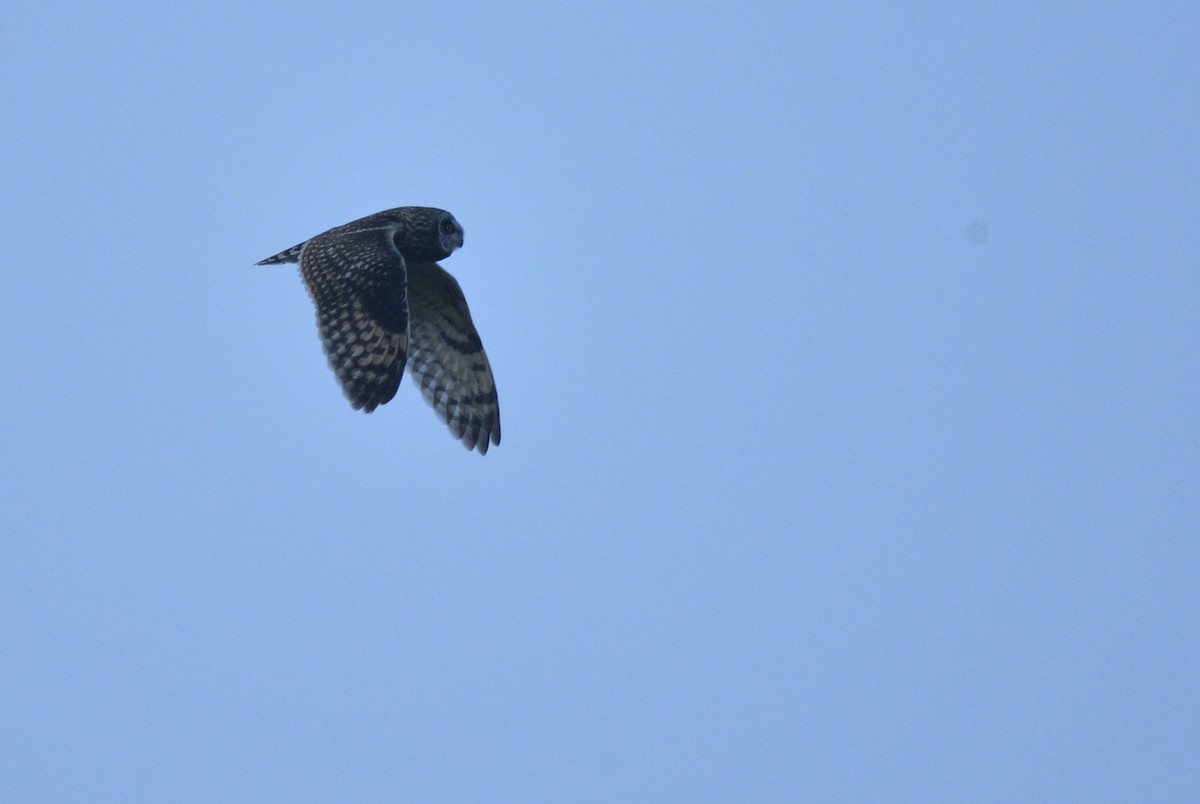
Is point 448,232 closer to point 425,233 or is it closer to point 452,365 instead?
point 425,233

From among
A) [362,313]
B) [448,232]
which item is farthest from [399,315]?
[448,232]

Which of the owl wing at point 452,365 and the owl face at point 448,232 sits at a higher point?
the owl face at point 448,232

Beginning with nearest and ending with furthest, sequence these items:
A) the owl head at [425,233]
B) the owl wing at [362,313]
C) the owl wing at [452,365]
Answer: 1. the owl wing at [362,313]
2. the owl head at [425,233]
3. the owl wing at [452,365]

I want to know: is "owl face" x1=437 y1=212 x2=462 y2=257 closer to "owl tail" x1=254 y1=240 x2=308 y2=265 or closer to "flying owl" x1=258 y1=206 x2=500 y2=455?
"flying owl" x1=258 y1=206 x2=500 y2=455

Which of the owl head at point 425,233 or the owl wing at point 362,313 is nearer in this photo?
the owl wing at point 362,313

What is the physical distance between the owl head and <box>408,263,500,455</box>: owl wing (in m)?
0.46

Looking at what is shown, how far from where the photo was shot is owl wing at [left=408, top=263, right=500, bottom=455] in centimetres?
1544

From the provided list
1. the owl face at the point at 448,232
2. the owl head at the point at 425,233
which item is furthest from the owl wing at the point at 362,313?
the owl face at the point at 448,232

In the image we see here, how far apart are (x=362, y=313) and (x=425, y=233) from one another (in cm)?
153

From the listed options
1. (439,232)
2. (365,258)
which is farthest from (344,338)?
(439,232)

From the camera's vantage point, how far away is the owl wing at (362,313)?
521 inches

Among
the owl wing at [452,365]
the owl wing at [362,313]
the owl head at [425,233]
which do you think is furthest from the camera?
the owl wing at [452,365]

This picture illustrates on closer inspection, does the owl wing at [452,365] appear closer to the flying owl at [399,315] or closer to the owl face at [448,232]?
the flying owl at [399,315]

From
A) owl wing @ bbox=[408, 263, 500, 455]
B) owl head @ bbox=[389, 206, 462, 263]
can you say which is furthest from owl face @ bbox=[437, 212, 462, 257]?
owl wing @ bbox=[408, 263, 500, 455]
